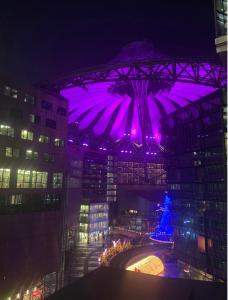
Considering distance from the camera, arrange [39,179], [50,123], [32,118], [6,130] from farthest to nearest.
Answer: [50,123], [39,179], [32,118], [6,130]

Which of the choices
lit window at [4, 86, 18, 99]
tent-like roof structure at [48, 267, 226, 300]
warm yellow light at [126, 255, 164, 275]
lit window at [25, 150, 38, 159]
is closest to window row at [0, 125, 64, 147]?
lit window at [25, 150, 38, 159]

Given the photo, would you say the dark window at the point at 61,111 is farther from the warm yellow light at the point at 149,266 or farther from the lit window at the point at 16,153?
the warm yellow light at the point at 149,266

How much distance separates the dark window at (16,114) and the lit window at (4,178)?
8.60 metres

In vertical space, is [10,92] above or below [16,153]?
above

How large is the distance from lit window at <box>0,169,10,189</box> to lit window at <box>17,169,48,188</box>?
6.73 ft

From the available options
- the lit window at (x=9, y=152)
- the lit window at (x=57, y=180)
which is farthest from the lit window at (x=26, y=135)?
the lit window at (x=57, y=180)

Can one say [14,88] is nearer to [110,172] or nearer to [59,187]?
[59,187]

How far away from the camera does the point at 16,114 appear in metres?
44.6

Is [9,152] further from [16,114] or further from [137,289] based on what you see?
[137,289]

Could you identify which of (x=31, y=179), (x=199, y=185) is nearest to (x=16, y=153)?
(x=31, y=179)

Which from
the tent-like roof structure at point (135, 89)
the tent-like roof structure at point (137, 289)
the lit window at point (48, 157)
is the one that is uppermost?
the tent-like roof structure at point (135, 89)

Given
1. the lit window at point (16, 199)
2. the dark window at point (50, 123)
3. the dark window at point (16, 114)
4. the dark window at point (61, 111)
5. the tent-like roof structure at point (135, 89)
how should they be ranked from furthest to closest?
the dark window at point (61, 111) < the dark window at point (50, 123) < the tent-like roof structure at point (135, 89) < the dark window at point (16, 114) < the lit window at point (16, 199)

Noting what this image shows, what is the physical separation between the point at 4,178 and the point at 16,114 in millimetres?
10415

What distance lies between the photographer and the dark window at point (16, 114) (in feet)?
144
